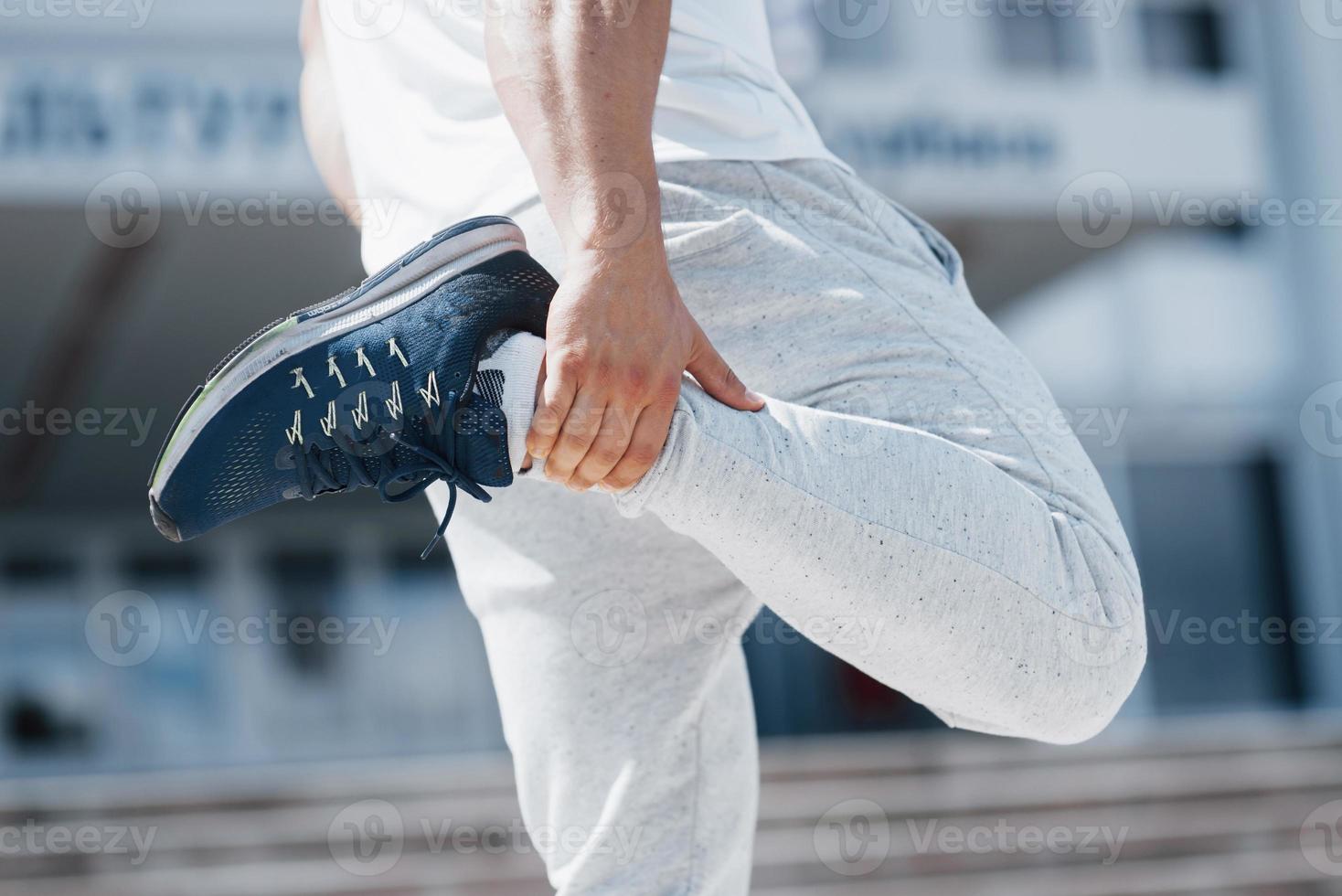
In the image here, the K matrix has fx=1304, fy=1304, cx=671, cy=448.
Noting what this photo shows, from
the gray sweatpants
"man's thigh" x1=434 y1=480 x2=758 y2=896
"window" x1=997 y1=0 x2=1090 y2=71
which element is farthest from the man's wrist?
"window" x1=997 y1=0 x2=1090 y2=71

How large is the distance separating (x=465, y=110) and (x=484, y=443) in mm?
396

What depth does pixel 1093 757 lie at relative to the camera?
5.17m

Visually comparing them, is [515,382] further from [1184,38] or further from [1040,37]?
[1184,38]

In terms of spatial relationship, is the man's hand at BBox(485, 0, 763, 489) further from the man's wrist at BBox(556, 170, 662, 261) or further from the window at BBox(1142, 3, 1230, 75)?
the window at BBox(1142, 3, 1230, 75)

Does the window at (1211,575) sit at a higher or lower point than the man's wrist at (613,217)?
lower

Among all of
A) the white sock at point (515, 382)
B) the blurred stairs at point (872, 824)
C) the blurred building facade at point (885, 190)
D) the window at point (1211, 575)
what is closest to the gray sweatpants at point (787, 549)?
the white sock at point (515, 382)

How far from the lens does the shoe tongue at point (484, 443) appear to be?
1.02 metres

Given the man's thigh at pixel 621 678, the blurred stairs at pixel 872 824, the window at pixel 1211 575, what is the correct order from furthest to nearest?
the window at pixel 1211 575 < the blurred stairs at pixel 872 824 < the man's thigh at pixel 621 678

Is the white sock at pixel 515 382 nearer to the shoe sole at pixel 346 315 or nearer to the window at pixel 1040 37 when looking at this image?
the shoe sole at pixel 346 315

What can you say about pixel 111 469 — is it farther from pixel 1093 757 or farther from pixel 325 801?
pixel 1093 757

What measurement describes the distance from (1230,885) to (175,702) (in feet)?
26.6

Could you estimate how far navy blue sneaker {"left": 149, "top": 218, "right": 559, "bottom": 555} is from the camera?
1037 mm

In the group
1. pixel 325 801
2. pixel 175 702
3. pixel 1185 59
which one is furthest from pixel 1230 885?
pixel 175 702

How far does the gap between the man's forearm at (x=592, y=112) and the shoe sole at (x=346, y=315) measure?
0.07 m
